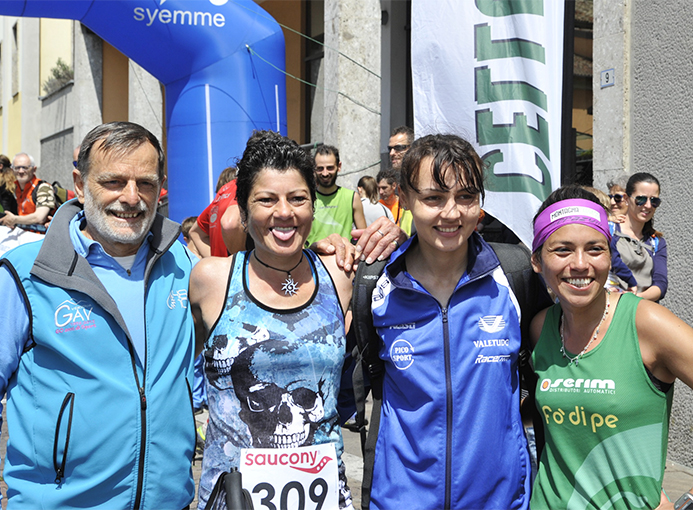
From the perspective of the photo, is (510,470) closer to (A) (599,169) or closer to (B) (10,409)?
(B) (10,409)

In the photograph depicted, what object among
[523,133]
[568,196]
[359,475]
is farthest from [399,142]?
[568,196]

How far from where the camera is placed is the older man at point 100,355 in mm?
2107

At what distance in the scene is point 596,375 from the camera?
217cm

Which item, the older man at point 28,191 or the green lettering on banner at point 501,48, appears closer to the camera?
the green lettering on banner at point 501,48

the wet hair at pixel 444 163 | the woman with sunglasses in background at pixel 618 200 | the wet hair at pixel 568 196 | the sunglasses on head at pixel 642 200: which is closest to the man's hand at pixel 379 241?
the wet hair at pixel 444 163

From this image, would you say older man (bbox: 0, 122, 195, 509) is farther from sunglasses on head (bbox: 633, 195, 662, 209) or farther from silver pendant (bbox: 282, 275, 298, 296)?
sunglasses on head (bbox: 633, 195, 662, 209)

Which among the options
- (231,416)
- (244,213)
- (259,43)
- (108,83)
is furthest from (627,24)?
(108,83)

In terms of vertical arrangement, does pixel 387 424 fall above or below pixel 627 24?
below

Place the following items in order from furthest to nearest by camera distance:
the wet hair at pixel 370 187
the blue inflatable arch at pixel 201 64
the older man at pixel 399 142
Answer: the wet hair at pixel 370 187 < the blue inflatable arch at pixel 201 64 < the older man at pixel 399 142

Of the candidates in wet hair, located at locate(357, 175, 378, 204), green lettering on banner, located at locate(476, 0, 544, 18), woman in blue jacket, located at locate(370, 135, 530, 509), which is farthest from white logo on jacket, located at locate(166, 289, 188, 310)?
wet hair, located at locate(357, 175, 378, 204)

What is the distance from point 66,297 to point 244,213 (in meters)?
0.69

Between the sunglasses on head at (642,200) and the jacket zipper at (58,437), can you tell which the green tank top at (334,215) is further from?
the jacket zipper at (58,437)

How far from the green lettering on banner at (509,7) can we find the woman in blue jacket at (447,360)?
187 centimetres

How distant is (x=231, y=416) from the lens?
90.0 inches
